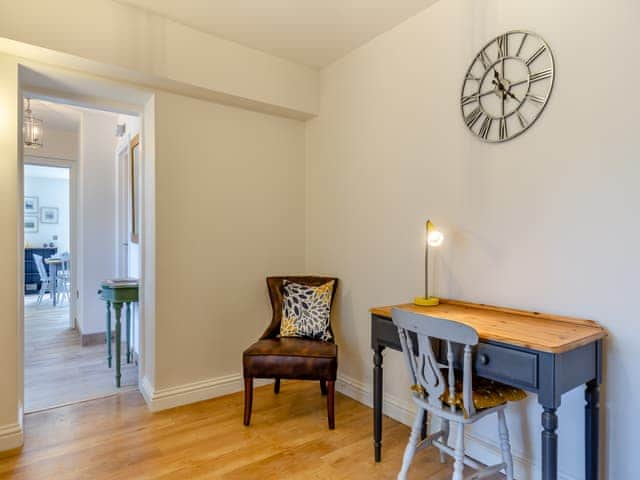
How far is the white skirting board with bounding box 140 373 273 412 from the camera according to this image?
2.65m

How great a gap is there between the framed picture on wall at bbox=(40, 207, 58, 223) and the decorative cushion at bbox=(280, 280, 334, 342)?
28.0ft

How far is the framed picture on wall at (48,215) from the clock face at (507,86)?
9.75 meters

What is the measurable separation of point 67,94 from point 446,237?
2653 mm

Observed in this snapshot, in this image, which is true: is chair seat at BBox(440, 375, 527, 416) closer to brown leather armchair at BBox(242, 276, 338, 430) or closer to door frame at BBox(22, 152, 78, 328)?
brown leather armchair at BBox(242, 276, 338, 430)

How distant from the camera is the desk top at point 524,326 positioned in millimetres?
1411

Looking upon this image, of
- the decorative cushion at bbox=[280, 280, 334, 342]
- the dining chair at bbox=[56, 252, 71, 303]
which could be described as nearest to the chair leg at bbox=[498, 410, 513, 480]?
the decorative cushion at bbox=[280, 280, 334, 342]

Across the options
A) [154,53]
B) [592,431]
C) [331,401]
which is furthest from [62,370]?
[592,431]

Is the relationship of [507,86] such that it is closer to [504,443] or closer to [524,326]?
[524,326]

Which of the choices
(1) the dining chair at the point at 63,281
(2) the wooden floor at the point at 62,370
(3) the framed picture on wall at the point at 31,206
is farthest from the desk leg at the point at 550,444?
(3) the framed picture on wall at the point at 31,206

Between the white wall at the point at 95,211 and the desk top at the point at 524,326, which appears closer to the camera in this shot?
the desk top at the point at 524,326

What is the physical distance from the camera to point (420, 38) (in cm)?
239

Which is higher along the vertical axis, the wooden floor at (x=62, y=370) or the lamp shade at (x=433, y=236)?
the lamp shade at (x=433, y=236)

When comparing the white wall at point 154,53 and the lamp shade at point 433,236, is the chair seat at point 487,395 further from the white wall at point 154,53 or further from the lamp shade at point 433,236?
the white wall at point 154,53

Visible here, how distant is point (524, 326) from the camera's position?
1.64 meters
